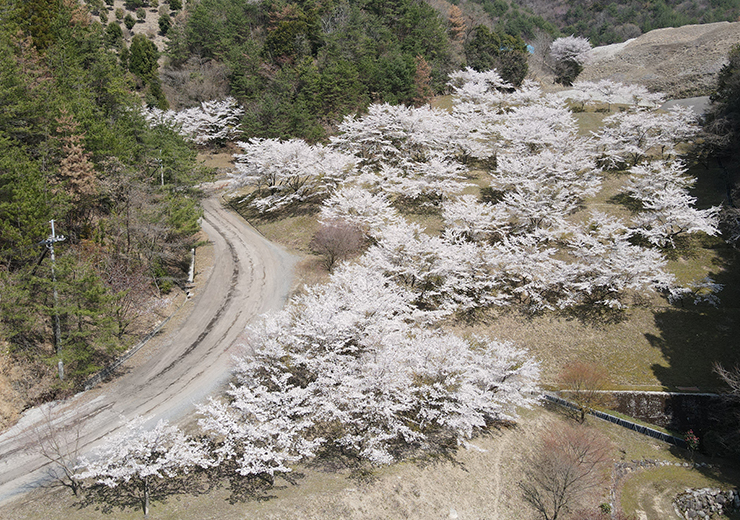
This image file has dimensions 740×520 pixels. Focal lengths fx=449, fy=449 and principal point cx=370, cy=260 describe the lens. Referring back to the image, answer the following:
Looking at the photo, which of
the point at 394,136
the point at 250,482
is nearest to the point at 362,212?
the point at 394,136

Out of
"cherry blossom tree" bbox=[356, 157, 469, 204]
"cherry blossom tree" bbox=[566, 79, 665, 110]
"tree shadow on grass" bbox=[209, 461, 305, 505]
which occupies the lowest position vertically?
"tree shadow on grass" bbox=[209, 461, 305, 505]

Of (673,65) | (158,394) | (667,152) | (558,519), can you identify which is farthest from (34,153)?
(673,65)

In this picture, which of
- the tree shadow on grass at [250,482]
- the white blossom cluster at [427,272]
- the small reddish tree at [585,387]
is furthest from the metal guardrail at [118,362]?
the small reddish tree at [585,387]

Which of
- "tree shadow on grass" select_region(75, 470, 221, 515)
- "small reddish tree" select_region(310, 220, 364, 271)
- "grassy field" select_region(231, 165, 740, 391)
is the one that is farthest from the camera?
"small reddish tree" select_region(310, 220, 364, 271)

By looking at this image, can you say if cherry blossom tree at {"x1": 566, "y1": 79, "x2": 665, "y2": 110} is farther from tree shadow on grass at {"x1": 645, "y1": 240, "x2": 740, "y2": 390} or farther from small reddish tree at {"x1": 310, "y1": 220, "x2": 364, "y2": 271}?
small reddish tree at {"x1": 310, "y1": 220, "x2": 364, "y2": 271}

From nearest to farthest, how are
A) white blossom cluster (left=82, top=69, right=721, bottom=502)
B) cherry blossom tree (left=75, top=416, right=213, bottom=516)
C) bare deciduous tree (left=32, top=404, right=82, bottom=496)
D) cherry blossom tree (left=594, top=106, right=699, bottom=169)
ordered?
cherry blossom tree (left=75, top=416, right=213, bottom=516), bare deciduous tree (left=32, top=404, right=82, bottom=496), white blossom cluster (left=82, top=69, right=721, bottom=502), cherry blossom tree (left=594, top=106, right=699, bottom=169)

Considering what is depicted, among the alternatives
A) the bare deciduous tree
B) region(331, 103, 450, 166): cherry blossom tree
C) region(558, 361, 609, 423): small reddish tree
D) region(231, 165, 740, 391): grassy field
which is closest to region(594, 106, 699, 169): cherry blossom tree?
region(231, 165, 740, 391): grassy field

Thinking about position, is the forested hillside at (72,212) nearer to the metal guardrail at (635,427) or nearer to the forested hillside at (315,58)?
the forested hillside at (315,58)

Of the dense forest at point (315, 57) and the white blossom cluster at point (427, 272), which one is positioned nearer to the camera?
the white blossom cluster at point (427, 272)
